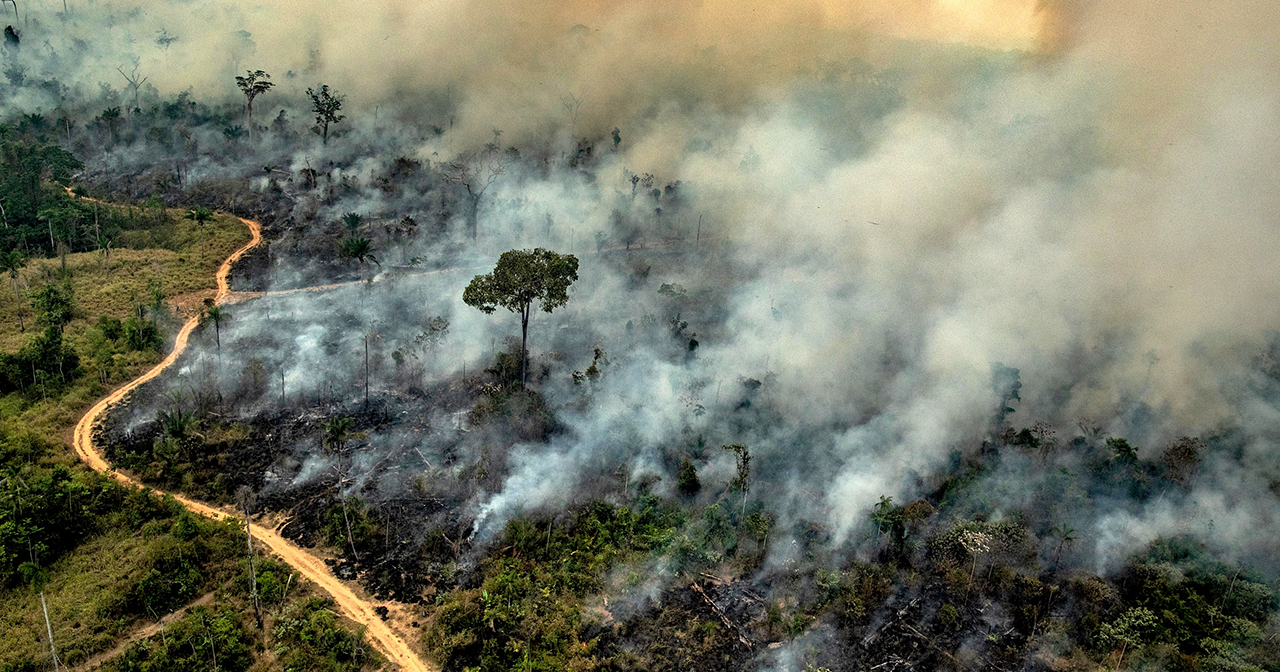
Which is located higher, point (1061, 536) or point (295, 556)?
point (1061, 536)

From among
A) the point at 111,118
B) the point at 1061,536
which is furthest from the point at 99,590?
the point at 111,118

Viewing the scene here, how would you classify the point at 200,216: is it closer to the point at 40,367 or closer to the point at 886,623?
the point at 40,367

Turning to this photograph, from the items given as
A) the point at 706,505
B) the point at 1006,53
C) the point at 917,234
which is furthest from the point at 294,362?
the point at 1006,53

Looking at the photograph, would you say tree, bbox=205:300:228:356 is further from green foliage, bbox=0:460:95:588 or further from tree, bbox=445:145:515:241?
Result: tree, bbox=445:145:515:241

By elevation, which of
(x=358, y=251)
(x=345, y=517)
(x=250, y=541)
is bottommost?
(x=250, y=541)

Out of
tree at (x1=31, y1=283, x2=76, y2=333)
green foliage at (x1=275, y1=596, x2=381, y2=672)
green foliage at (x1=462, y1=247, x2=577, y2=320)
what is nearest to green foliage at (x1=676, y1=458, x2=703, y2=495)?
green foliage at (x1=462, y1=247, x2=577, y2=320)

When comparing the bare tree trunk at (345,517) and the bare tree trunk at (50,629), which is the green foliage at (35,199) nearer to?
the bare tree trunk at (345,517)

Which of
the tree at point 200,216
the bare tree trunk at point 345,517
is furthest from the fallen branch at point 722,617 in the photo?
the tree at point 200,216

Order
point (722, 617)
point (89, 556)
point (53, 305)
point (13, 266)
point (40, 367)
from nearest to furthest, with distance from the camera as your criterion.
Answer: point (722, 617) < point (89, 556) < point (40, 367) < point (53, 305) < point (13, 266)

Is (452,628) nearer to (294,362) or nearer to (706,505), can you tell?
(706,505)
